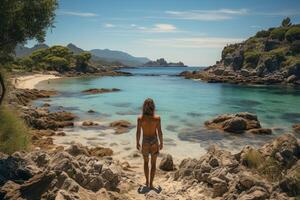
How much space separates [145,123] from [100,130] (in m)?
18.3

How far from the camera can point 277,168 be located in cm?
1433

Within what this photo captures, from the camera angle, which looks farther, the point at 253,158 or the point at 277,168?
the point at 253,158

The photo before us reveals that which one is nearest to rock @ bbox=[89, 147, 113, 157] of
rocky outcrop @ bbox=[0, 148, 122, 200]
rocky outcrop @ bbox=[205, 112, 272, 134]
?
rocky outcrop @ bbox=[0, 148, 122, 200]

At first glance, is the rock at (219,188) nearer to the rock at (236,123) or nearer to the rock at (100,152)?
the rock at (100,152)

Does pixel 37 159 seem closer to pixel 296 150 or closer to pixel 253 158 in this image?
pixel 253 158

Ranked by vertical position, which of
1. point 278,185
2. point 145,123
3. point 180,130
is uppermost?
point 145,123

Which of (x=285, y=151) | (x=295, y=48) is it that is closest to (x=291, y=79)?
(x=295, y=48)

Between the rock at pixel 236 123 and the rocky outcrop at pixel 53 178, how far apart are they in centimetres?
1803

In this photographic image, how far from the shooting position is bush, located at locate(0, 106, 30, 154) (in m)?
15.1

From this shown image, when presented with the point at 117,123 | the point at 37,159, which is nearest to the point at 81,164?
the point at 37,159

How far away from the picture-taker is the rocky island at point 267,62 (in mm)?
94250

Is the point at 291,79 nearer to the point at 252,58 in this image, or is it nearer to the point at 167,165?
the point at 252,58

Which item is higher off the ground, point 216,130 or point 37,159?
point 37,159

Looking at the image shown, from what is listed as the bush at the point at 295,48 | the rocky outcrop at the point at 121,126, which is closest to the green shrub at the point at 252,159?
the rocky outcrop at the point at 121,126
